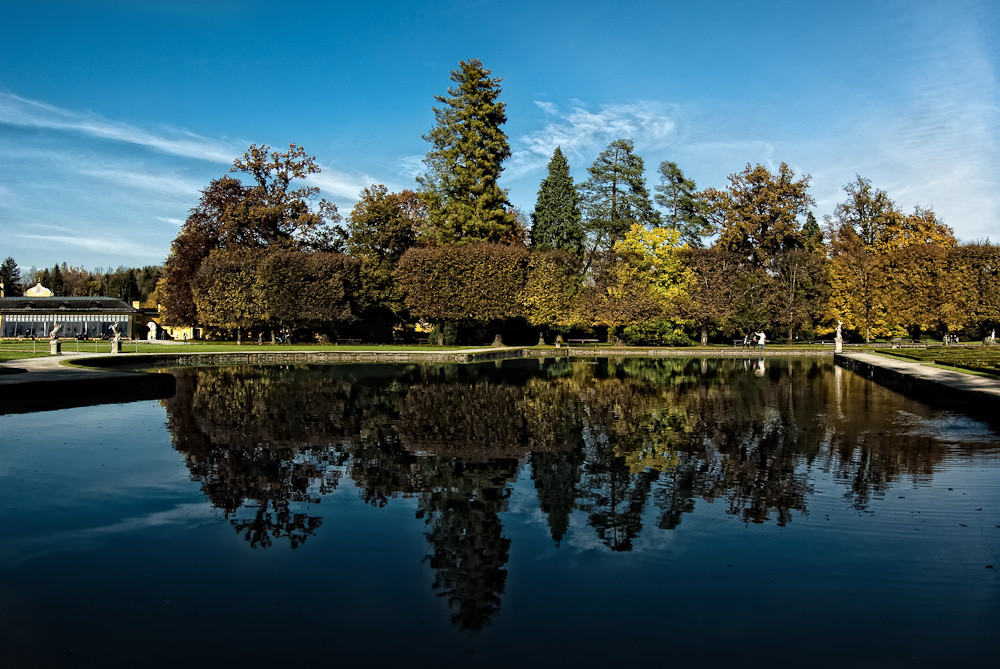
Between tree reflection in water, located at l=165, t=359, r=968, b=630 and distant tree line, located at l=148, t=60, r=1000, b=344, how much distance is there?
81.5 ft

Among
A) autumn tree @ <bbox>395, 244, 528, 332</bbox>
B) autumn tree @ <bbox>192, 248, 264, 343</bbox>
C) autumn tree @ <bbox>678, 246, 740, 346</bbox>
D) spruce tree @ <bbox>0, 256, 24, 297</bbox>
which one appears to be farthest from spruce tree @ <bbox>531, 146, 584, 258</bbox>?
spruce tree @ <bbox>0, 256, 24, 297</bbox>

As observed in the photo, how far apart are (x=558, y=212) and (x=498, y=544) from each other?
152 feet

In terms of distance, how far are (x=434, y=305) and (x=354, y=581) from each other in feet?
131

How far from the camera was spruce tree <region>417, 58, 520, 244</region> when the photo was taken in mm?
48625

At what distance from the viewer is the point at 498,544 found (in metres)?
6.55

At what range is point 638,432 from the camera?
12641 mm

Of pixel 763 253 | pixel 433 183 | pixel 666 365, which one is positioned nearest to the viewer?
pixel 666 365

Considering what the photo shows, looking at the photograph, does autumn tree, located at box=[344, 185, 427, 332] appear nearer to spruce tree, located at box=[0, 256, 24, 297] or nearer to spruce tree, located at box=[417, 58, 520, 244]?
spruce tree, located at box=[417, 58, 520, 244]

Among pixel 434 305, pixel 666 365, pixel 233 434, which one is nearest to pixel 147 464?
pixel 233 434

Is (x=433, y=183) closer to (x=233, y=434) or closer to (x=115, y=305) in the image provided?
(x=115, y=305)

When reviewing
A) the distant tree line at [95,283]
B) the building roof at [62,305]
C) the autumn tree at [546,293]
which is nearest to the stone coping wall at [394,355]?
the autumn tree at [546,293]

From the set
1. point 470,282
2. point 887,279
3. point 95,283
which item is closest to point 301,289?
point 470,282

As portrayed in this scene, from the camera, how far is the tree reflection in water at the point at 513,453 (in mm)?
7207

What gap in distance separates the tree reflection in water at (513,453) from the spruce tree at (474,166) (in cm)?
2954
